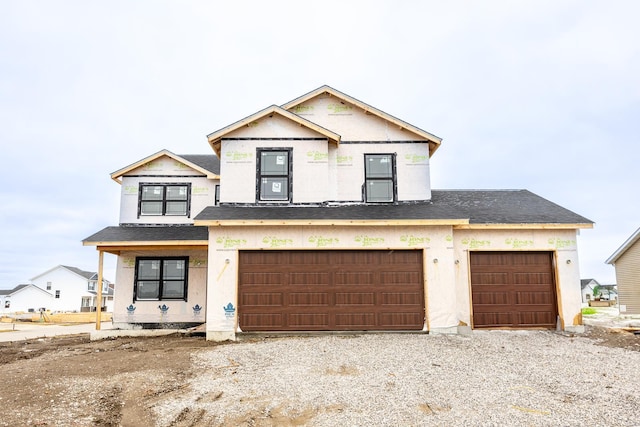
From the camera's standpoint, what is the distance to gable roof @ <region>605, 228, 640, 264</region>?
24.4m

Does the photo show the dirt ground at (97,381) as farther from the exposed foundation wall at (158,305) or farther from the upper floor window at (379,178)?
the upper floor window at (379,178)

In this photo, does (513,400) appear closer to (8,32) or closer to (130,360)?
(130,360)

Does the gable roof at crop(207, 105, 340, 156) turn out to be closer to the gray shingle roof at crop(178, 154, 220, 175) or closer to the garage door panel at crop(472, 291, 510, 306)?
the gray shingle roof at crop(178, 154, 220, 175)

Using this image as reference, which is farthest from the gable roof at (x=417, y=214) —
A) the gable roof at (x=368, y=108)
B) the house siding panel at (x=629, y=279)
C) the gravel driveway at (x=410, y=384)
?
the house siding panel at (x=629, y=279)

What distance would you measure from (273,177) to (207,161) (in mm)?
6247

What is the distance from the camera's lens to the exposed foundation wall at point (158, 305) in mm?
16281

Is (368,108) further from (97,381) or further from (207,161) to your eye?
(97,381)

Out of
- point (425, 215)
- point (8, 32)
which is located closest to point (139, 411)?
point (425, 215)

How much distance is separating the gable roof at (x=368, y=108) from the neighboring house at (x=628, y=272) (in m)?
17.1

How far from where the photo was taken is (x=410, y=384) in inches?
293

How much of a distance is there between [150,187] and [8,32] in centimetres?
915

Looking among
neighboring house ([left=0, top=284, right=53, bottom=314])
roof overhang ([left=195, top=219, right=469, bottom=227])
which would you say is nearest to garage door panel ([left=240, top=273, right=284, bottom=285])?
roof overhang ([left=195, top=219, right=469, bottom=227])

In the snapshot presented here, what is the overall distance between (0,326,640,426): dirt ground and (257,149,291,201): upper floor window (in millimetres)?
5041

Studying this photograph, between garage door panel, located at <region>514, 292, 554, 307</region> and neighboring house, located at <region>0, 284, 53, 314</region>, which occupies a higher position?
garage door panel, located at <region>514, 292, 554, 307</region>
